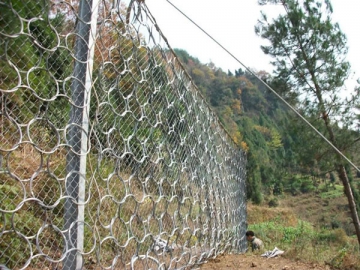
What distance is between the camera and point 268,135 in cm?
3912

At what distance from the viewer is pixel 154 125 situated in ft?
6.80

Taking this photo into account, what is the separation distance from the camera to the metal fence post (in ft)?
4.42

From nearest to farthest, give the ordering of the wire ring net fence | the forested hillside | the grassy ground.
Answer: the wire ring net fence
the grassy ground
the forested hillside

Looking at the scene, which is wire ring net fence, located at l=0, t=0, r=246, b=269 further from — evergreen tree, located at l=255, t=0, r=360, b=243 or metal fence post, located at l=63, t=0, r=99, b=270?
evergreen tree, located at l=255, t=0, r=360, b=243

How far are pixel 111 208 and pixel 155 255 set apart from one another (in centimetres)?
38

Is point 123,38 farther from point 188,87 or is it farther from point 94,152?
point 188,87

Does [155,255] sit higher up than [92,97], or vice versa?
[92,97]

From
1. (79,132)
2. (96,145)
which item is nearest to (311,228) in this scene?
(96,145)

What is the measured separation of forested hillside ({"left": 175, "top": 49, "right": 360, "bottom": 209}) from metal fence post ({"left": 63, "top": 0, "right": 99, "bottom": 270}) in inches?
76.3

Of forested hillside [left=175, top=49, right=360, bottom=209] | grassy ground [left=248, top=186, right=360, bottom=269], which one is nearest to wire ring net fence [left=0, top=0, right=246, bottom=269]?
forested hillside [left=175, top=49, right=360, bottom=209]

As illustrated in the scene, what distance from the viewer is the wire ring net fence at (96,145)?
4.42 ft

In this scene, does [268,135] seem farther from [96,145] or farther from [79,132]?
[79,132]

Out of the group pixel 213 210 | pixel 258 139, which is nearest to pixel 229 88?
pixel 258 139

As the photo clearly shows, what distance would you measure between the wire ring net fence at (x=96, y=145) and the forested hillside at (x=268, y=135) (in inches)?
52.4
